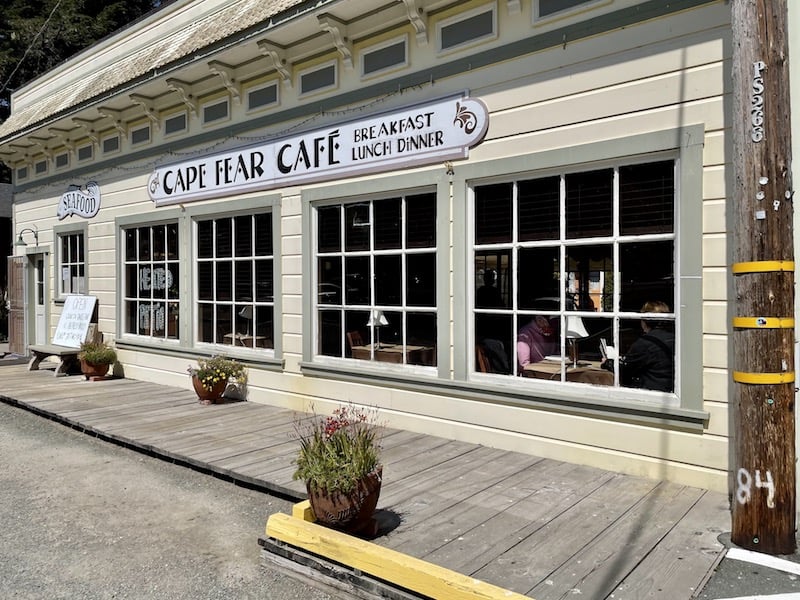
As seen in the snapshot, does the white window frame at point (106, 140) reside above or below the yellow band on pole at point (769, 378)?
Result: above

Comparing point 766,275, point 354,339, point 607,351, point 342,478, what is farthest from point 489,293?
point 342,478

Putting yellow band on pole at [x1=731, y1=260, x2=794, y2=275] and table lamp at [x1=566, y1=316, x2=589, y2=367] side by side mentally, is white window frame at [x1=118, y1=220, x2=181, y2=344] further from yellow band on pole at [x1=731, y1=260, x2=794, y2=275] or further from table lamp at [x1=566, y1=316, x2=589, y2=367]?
yellow band on pole at [x1=731, y1=260, x2=794, y2=275]

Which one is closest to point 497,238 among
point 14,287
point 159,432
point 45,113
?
point 159,432

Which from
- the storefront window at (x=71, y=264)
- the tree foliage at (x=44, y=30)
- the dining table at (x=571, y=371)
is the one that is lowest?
the dining table at (x=571, y=371)

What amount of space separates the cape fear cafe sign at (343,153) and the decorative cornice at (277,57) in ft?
2.15

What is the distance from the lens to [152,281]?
29.9 feet

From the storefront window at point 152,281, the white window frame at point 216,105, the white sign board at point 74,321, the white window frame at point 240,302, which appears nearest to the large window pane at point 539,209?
the white window frame at point 240,302

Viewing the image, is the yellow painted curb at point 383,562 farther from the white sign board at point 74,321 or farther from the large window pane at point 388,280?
the white sign board at point 74,321

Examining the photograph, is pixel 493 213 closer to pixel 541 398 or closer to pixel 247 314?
pixel 541 398

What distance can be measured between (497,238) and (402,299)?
1.18m

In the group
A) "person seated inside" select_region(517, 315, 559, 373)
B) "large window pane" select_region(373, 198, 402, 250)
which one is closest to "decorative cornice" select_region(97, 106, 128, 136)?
"large window pane" select_region(373, 198, 402, 250)

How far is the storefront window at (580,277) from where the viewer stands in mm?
4469

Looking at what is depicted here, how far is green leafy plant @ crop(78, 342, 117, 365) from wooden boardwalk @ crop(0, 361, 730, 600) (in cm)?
284

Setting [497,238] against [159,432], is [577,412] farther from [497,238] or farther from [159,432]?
[159,432]
